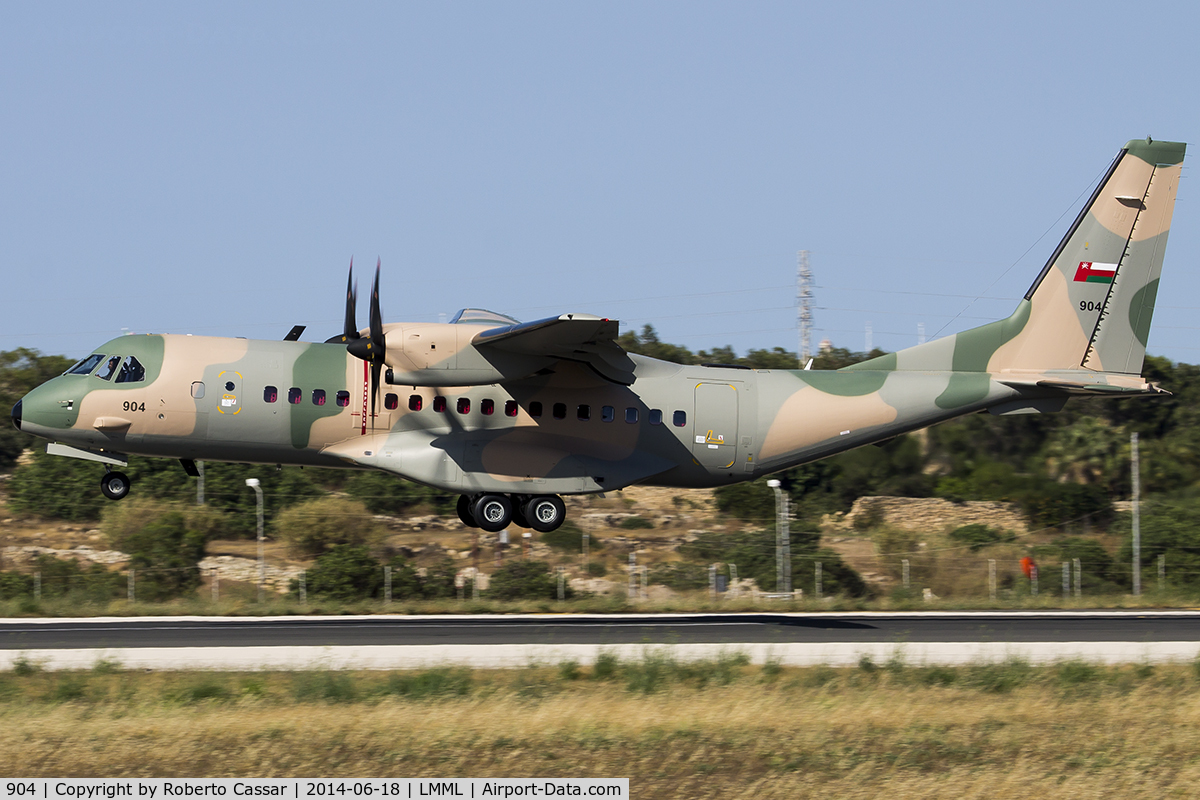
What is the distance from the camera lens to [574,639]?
23.0m

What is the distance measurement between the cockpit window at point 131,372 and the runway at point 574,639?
16.3ft

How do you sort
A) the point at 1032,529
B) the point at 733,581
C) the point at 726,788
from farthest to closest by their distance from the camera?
the point at 1032,529
the point at 733,581
the point at 726,788

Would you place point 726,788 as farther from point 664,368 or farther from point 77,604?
point 77,604

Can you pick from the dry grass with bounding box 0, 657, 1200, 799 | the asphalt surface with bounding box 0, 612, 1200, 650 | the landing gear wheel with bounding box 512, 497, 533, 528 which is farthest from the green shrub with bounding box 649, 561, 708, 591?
the dry grass with bounding box 0, 657, 1200, 799

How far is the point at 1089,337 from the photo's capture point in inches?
966

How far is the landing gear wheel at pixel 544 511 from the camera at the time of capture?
22.8m

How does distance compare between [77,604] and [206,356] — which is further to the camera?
[77,604]

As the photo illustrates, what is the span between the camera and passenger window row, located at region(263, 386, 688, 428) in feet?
70.6

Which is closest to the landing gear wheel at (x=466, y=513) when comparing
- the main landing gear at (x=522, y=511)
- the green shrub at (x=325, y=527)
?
the main landing gear at (x=522, y=511)

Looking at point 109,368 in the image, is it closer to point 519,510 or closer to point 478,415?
point 478,415

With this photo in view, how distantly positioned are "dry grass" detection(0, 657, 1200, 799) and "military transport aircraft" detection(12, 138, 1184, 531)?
4.51m

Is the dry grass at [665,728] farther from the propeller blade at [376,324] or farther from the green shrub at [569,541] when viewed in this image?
the green shrub at [569,541]

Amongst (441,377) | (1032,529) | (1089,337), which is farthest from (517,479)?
(1032,529)

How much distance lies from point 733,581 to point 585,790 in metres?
26.4
